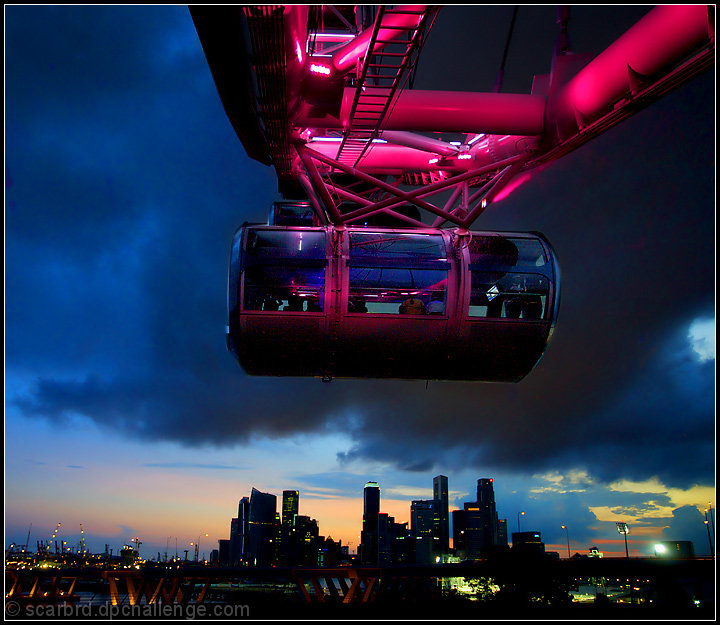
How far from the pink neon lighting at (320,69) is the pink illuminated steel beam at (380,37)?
140 mm

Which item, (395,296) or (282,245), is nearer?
(282,245)

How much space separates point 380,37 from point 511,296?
487 cm

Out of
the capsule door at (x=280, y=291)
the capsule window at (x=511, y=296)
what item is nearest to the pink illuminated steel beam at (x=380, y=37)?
the capsule door at (x=280, y=291)

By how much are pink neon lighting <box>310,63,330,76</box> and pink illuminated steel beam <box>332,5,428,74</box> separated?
0.14 metres

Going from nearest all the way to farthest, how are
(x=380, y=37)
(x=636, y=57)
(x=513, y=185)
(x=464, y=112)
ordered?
(x=380, y=37), (x=636, y=57), (x=464, y=112), (x=513, y=185)

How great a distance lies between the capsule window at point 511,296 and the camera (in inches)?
389

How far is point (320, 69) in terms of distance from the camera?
866 centimetres

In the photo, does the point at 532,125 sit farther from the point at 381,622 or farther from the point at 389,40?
the point at 381,622

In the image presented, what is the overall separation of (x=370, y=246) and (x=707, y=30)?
5564 millimetres

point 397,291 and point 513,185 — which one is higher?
point 513,185

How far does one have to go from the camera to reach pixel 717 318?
6.44 m

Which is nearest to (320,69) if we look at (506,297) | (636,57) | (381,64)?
(381,64)

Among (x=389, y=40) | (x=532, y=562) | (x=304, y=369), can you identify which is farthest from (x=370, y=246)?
(x=532, y=562)

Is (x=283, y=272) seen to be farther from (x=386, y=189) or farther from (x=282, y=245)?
(x=386, y=189)
